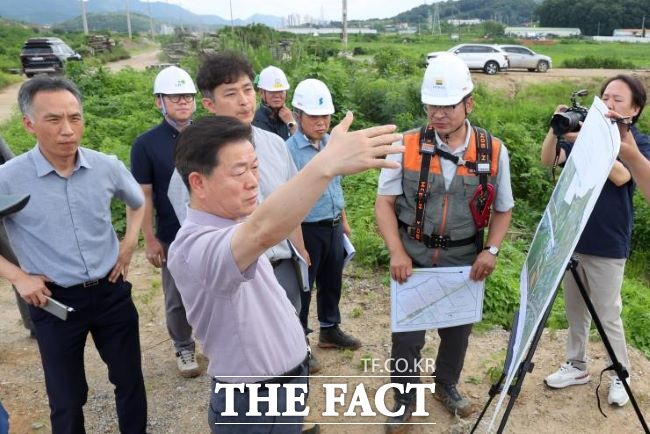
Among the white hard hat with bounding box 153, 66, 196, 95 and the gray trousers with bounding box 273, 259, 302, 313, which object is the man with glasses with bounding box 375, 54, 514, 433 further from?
the white hard hat with bounding box 153, 66, 196, 95

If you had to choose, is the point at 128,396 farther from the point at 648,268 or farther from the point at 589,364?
the point at 648,268

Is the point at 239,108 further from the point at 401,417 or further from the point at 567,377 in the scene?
the point at 567,377

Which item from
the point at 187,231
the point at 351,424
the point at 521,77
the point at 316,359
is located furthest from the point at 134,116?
the point at 521,77

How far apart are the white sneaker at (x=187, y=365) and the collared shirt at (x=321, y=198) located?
1192mm

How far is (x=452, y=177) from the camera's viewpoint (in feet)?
8.42

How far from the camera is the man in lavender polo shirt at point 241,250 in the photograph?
1.22m

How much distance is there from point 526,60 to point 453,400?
21.6 metres

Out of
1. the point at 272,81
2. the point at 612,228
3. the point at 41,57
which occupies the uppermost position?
the point at 41,57

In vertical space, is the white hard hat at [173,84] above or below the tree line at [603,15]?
below

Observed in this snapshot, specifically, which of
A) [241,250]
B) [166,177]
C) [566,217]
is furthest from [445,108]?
[166,177]

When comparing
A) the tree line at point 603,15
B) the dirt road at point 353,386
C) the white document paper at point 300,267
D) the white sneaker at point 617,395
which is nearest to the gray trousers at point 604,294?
the white sneaker at point 617,395

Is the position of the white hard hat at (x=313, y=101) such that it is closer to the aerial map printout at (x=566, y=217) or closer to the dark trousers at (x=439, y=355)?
the dark trousers at (x=439, y=355)

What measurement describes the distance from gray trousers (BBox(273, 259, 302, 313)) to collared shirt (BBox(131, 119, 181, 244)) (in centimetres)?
85

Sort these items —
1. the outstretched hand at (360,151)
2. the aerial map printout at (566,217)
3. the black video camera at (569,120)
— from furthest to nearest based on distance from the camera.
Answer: the black video camera at (569,120), the aerial map printout at (566,217), the outstretched hand at (360,151)
